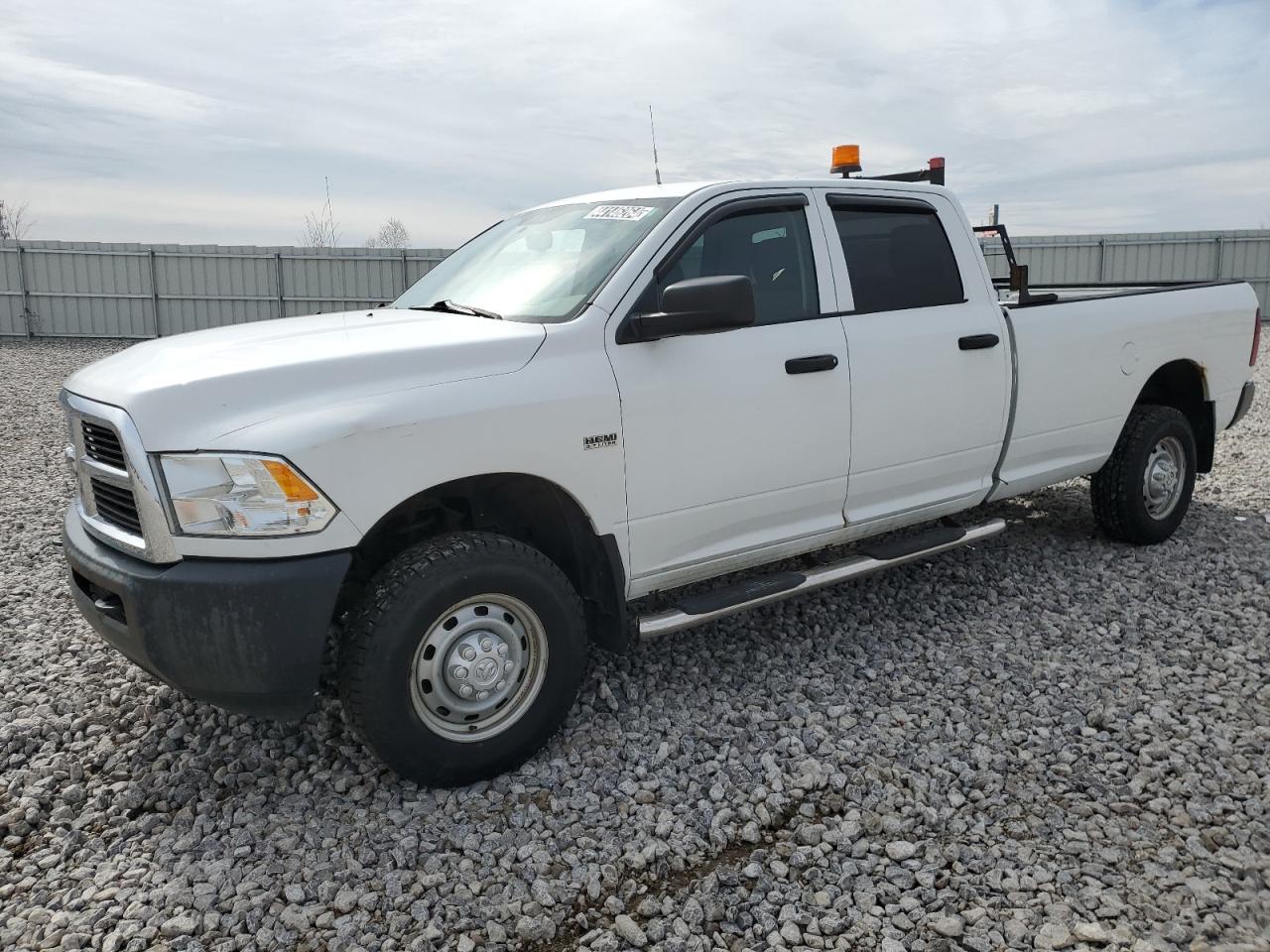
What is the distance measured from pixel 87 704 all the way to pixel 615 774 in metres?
2.20

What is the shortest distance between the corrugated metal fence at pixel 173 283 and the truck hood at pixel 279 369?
1933cm

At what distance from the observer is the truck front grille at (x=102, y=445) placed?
10.3 feet

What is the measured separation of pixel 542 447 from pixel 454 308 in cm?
100

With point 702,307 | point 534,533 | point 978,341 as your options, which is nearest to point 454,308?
point 534,533

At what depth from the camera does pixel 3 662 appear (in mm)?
4414

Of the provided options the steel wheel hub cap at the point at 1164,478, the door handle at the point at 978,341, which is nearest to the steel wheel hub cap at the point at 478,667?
the door handle at the point at 978,341

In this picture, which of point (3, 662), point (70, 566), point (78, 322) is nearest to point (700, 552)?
point (70, 566)

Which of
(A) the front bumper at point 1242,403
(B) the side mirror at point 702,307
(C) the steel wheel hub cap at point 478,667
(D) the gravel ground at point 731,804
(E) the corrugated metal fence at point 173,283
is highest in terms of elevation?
(E) the corrugated metal fence at point 173,283

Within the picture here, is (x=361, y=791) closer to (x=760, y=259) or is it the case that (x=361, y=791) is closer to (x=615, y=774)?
(x=615, y=774)

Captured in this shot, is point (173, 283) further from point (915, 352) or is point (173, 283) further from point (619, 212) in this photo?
point (915, 352)

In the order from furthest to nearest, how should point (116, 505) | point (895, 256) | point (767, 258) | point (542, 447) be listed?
point (895, 256) → point (767, 258) → point (542, 447) → point (116, 505)

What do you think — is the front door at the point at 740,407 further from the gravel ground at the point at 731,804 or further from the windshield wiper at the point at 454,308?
the gravel ground at the point at 731,804

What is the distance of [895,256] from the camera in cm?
456

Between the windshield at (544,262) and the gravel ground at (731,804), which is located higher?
the windshield at (544,262)
